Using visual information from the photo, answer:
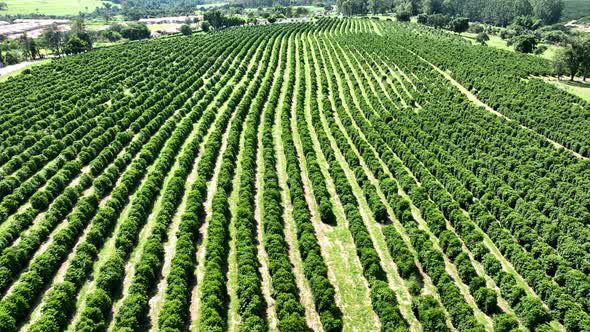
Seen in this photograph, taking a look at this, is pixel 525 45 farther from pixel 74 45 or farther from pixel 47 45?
pixel 47 45

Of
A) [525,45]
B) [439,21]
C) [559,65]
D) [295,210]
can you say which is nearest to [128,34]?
[439,21]

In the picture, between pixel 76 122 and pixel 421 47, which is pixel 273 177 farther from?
pixel 421 47

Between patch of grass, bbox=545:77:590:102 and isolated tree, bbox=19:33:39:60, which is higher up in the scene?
isolated tree, bbox=19:33:39:60

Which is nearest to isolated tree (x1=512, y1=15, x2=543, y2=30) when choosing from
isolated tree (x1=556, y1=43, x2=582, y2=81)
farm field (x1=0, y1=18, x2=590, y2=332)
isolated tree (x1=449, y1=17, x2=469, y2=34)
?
isolated tree (x1=449, y1=17, x2=469, y2=34)

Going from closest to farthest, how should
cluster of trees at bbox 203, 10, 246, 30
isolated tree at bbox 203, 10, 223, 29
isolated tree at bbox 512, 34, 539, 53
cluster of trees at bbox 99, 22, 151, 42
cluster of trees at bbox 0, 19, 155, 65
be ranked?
isolated tree at bbox 512, 34, 539, 53
cluster of trees at bbox 0, 19, 155, 65
cluster of trees at bbox 99, 22, 151, 42
isolated tree at bbox 203, 10, 223, 29
cluster of trees at bbox 203, 10, 246, 30

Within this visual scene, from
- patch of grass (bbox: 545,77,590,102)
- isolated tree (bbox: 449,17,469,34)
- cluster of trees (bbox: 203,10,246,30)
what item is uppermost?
cluster of trees (bbox: 203,10,246,30)

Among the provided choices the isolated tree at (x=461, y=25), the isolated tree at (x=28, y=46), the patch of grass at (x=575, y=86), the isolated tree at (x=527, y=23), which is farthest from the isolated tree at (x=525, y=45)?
the isolated tree at (x=28, y=46)

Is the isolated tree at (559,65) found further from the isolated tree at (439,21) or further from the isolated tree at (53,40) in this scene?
the isolated tree at (53,40)

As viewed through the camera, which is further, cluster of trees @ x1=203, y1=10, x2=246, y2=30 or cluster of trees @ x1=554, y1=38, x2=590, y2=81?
cluster of trees @ x1=203, y1=10, x2=246, y2=30

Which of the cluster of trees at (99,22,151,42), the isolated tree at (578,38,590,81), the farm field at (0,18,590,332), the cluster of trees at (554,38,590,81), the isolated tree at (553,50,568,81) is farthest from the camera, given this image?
the cluster of trees at (99,22,151,42)

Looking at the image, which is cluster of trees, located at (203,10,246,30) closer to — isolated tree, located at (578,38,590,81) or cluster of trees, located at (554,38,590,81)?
cluster of trees, located at (554,38,590,81)
